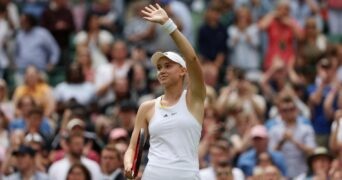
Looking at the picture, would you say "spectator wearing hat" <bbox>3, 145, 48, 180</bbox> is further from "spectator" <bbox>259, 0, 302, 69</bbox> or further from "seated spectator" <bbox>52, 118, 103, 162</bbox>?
"spectator" <bbox>259, 0, 302, 69</bbox>

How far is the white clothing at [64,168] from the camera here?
15914 millimetres

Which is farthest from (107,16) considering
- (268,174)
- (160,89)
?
(268,174)

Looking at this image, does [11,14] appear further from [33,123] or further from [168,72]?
[168,72]

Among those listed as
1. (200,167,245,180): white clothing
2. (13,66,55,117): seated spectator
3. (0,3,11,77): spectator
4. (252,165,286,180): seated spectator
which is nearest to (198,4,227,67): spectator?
(13,66,55,117): seated spectator

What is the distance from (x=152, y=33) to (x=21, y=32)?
1.98m

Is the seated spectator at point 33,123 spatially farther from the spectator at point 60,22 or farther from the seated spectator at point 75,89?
the spectator at point 60,22

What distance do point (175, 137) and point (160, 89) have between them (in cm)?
814

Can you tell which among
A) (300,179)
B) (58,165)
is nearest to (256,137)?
(300,179)

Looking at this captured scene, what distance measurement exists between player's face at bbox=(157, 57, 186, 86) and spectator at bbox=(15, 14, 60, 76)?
405 inches

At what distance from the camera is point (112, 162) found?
1574cm

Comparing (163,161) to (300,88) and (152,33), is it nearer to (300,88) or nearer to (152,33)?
(300,88)

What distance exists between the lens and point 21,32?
21.7 metres

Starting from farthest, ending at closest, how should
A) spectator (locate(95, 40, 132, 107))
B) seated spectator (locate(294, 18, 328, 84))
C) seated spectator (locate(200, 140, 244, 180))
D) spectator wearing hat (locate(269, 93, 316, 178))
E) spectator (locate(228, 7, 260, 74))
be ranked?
spectator (locate(228, 7, 260, 74))
seated spectator (locate(294, 18, 328, 84))
spectator (locate(95, 40, 132, 107))
spectator wearing hat (locate(269, 93, 316, 178))
seated spectator (locate(200, 140, 244, 180))

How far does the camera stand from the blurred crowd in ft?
53.6
